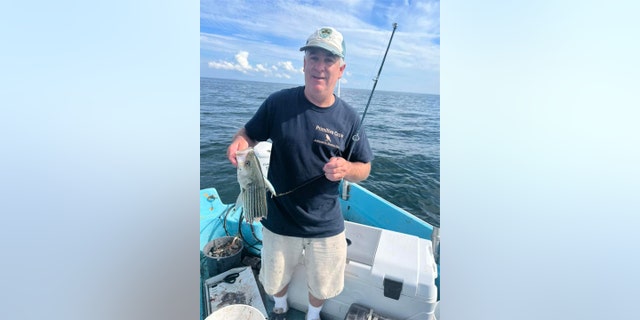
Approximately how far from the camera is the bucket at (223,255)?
5.61 feet

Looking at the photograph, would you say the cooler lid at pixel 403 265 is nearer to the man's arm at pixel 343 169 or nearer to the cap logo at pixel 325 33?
the man's arm at pixel 343 169

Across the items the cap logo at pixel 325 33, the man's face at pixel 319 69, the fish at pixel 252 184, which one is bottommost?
the fish at pixel 252 184

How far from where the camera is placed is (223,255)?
1765 millimetres

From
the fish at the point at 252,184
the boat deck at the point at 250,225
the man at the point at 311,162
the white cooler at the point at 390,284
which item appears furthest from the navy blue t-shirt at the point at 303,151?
the boat deck at the point at 250,225

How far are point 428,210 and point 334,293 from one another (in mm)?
1010

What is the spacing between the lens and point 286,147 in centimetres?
123

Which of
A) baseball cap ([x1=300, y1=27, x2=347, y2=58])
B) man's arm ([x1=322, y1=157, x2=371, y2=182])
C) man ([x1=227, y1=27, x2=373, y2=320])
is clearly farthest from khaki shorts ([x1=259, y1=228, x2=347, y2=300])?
baseball cap ([x1=300, y1=27, x2=347, y2=58])

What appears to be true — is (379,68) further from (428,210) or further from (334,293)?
(334,293)

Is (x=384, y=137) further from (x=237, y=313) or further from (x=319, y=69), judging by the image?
(x=237, y=313)

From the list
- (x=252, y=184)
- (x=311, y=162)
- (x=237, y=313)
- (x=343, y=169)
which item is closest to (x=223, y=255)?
(x=237, y=313)

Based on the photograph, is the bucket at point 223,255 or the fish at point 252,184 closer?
the fish at point 252,184

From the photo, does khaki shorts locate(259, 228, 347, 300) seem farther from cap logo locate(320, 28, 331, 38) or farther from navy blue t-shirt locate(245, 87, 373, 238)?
cap logo locate(320, 28, 331, 38)

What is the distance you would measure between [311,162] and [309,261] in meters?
0.58

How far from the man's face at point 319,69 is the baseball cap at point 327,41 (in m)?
0.02
